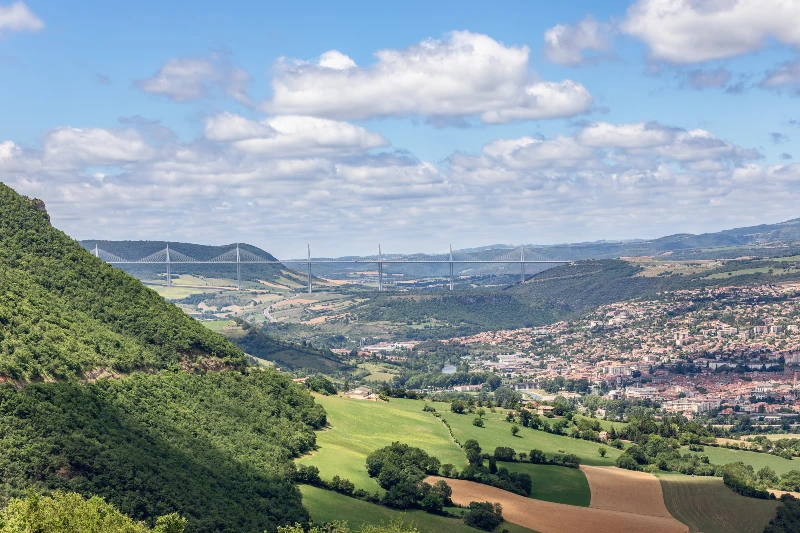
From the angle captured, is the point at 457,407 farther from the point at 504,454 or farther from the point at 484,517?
the point at 484,517

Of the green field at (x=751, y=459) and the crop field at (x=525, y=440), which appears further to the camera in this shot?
the crop field at (x=525, y=440)

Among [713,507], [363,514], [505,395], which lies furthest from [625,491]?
[505,395]

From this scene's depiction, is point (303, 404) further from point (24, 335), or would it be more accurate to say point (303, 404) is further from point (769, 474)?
point (769, 474)

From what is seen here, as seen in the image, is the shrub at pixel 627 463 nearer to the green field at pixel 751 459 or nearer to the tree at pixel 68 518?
the green field at pixel 751 459

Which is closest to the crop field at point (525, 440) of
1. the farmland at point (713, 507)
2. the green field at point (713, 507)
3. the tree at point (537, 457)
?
the tree at point (537, 457)

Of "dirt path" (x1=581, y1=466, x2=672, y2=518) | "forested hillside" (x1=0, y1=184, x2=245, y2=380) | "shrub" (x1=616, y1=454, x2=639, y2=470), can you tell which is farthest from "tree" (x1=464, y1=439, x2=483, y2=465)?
"forested hillside" (x1=0, y1=184, x2=245, y2=380)

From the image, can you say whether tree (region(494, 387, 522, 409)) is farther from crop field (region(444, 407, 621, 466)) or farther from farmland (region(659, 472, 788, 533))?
farmland (region(659, 472, 788, 533))
